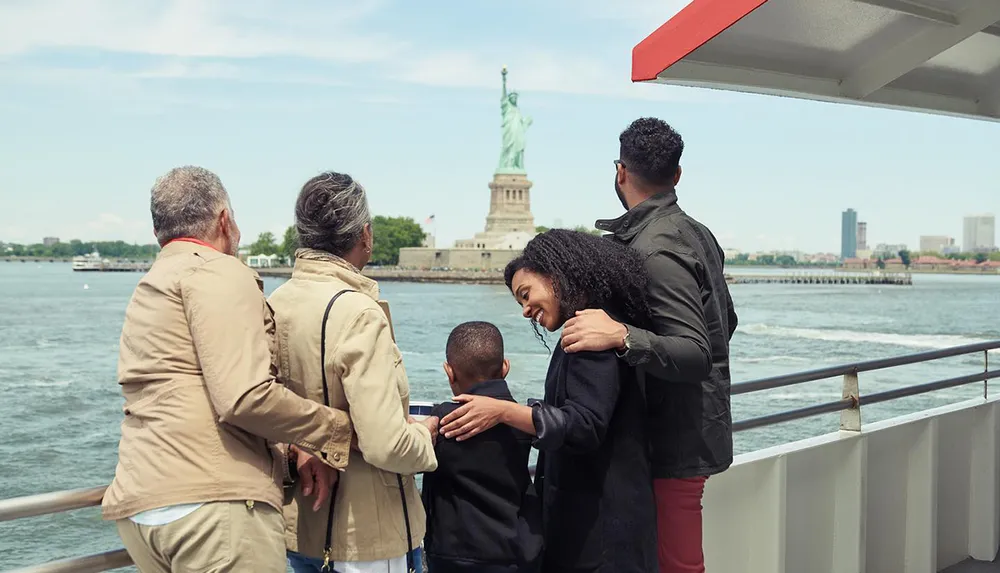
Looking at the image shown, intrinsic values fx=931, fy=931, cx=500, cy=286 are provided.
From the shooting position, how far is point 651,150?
2.15 m

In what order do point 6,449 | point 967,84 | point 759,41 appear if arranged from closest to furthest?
1. point 759,41
2. point 967,84
3. point 6,449

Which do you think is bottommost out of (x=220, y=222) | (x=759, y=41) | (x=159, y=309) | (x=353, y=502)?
(x=353, y=502)

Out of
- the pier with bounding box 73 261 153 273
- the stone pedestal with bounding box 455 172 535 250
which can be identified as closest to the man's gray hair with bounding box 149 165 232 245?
the stone pedestal with bounding box 455 172 535 250

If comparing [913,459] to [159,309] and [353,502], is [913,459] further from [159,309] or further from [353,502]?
[159,309]

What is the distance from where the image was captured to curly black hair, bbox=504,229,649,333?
200 cm

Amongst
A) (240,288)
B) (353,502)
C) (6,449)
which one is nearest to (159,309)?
(240,288)

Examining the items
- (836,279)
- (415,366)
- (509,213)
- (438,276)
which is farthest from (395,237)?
(415,366)

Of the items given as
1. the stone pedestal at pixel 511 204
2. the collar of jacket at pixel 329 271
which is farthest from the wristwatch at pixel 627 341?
the stone pedestal at pixel 511 204

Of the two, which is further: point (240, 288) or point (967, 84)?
point (967, 84)

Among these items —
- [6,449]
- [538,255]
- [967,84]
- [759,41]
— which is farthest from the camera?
[6,449]

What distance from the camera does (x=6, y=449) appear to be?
20.8 metres

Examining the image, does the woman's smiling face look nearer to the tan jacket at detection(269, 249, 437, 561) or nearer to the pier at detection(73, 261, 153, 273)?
the tan jacket at detection(269, 249, 437, 561)

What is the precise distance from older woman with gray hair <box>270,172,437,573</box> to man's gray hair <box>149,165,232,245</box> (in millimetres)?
189

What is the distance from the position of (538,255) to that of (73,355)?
3777 cm
